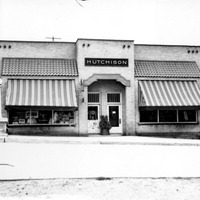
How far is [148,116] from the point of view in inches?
1005

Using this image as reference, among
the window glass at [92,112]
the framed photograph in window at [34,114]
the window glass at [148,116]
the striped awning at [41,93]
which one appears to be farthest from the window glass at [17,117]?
the window glass at [148,116]

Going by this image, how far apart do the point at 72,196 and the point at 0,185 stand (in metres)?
2.08

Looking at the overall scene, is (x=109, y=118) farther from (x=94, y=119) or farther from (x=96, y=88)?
(x=96, y=88)

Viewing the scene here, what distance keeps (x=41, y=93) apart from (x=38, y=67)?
215 centimetres

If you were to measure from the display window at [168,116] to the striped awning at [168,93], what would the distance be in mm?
1200

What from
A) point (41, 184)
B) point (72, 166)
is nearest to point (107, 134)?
point (72, 166)

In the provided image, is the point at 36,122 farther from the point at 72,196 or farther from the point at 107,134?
the point at 72,196

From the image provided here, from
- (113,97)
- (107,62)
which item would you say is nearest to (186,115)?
(113,97)

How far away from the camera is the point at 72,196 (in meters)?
7.14

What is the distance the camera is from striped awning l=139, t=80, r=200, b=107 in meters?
24.5

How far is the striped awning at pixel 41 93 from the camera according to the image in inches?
898

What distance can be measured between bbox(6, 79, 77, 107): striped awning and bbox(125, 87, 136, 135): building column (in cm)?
389

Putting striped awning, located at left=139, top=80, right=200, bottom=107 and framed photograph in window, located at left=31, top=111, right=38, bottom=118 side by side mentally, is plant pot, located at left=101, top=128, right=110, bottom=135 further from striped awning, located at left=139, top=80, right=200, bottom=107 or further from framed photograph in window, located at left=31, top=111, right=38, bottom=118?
framed photograph in window, located at left=31, top=111, right=38, bottom=118

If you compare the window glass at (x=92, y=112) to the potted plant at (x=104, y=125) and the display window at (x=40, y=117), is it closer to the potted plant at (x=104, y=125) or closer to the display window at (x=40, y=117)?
the potted plant at (x=104, y=125)
